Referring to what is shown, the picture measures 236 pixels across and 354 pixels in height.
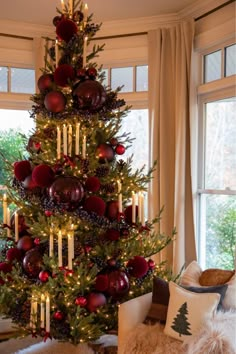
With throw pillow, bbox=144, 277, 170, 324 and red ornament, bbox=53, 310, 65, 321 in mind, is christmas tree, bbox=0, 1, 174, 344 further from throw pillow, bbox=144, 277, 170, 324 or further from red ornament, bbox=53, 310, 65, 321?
throw pillow, bbox=144, 277, 170, 324

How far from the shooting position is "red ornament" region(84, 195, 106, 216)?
236 cm

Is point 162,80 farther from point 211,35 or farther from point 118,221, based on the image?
point 118,221

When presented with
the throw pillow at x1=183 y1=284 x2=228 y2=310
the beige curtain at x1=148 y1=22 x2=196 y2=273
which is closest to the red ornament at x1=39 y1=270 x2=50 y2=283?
the throw pillow at x1=183 y1=284 x2=228 y2=310

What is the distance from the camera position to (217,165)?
11.3 ft

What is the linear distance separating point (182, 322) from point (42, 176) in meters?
1.17

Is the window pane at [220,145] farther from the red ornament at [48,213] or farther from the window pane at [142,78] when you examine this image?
the red ornament at [48,213]

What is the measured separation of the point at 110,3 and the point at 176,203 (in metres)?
1.87

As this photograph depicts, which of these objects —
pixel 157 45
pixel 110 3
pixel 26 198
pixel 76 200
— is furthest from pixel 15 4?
pixel 76 200

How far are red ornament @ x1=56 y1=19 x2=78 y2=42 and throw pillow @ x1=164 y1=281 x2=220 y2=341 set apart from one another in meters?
1.80

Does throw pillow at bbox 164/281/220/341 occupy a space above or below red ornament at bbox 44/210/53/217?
below

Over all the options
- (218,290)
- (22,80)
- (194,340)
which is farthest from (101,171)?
(22,80)

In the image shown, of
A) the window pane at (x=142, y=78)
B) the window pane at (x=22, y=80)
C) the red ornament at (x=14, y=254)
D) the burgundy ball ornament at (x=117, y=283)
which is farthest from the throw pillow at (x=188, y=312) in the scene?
the window pane at (x=22, y=80)

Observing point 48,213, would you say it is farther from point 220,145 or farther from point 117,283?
point 220,145

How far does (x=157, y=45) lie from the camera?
11.9 ft
